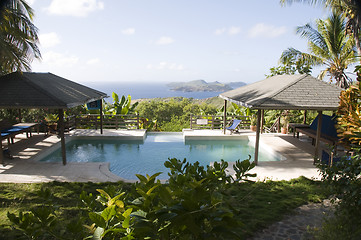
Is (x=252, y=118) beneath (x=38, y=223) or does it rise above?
beneath

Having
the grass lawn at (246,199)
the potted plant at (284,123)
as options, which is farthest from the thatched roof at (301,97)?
the potted plant at (284,123)

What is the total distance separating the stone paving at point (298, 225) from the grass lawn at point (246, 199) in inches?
5.5

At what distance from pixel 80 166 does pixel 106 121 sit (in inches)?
301

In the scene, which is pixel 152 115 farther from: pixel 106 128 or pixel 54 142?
pixel 54 142

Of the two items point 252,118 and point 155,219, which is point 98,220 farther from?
point 252,118

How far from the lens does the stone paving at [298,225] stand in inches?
167

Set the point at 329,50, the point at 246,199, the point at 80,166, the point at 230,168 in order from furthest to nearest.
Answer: the point at 329,50 < the point at 80,166 < the point at 230,168 < the point at 246,199

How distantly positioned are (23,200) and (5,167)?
350 centimetres

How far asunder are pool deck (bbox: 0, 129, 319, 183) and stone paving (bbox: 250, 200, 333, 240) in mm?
1738

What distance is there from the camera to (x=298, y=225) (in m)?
4.69

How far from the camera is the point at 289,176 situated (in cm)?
812

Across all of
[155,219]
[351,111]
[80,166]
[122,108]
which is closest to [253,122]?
Result: [122,108]

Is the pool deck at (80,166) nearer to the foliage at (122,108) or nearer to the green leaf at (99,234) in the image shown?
the foliage at (122,108)

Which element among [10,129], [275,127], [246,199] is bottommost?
[246,199]
